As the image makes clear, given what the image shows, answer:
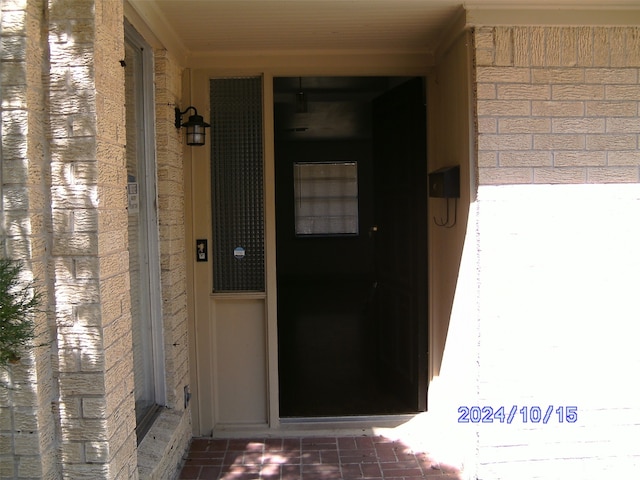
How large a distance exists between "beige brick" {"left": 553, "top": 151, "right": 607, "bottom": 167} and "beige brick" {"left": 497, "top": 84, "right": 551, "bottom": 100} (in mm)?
322

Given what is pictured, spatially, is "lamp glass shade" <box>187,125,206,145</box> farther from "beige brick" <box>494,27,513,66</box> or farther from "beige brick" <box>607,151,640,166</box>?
"beige brick" <box>607,151,640,166</box>

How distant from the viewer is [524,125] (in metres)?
3.14

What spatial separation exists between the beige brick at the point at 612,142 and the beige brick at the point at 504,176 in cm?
37

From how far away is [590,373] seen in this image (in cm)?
322

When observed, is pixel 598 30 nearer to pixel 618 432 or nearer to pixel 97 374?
pixel 618 432

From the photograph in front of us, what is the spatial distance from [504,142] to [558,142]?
0.30m

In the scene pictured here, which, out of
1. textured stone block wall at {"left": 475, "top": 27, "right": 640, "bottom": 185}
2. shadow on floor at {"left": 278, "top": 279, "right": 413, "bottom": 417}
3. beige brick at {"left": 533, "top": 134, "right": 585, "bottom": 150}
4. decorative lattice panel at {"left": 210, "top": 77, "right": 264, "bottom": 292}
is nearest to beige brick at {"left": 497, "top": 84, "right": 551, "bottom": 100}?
textured stone block wall at {"left": 475, "top": 27, "right": 640, "bottom": 185}

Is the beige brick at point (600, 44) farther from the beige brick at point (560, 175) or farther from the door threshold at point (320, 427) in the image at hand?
the door threshold at point (320, 427)

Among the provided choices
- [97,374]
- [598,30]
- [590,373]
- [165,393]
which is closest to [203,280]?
[165,393]

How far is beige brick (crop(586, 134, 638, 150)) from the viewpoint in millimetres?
3172

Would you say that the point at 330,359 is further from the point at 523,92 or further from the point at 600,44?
the point at 600,44

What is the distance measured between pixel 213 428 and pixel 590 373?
2.41 m

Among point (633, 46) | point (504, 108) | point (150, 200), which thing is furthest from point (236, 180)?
point (633, 46)
